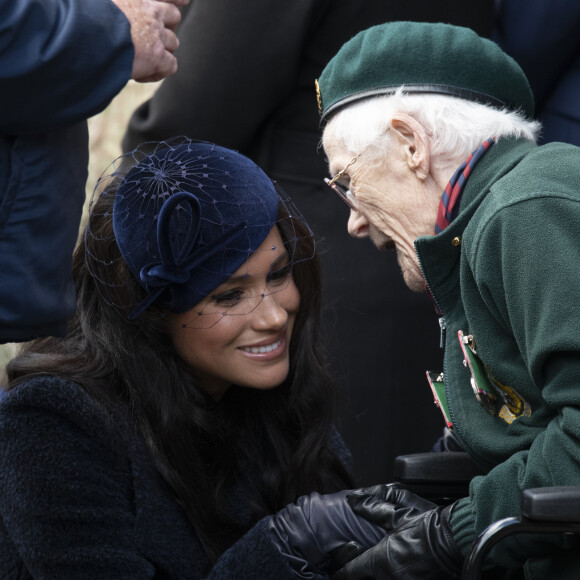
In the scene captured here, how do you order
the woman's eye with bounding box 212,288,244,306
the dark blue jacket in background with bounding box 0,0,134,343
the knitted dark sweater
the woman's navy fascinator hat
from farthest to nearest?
the woman's eye with bounding box 212,288,244,306
the woman's navy fascinator hat
the knitted dark sweater
the dark blue jacket in background with bounding box 0,0,134,343

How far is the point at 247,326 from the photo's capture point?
2.46 m

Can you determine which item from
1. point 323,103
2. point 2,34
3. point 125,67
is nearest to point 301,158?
point 323,103

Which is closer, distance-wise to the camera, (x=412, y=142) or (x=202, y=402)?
(x=412, y=142)

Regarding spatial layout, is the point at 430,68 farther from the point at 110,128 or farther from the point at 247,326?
the point at 110,128

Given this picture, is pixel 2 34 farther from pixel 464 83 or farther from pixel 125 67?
pixel 464 83

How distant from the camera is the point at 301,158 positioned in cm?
303

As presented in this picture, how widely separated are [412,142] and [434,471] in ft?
2.47

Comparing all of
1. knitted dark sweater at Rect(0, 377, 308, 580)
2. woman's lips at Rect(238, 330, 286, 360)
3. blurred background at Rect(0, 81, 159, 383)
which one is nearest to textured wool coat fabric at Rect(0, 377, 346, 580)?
knitted dark sweater at Rect(0, 377, 308, 580)

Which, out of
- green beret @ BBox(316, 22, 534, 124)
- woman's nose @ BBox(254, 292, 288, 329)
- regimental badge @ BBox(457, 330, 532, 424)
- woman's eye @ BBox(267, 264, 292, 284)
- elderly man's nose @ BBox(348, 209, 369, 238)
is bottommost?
woman's nose @ BBox(254, 292, 288, 329)

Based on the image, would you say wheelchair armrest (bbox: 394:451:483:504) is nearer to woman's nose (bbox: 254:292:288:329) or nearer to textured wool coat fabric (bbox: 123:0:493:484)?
woman's nose (bbox: 254:292:288:329)

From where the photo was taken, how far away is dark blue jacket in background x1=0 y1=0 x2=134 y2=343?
1.79 m

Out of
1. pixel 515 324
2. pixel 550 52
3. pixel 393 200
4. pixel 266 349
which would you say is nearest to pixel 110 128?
pixel 550 52

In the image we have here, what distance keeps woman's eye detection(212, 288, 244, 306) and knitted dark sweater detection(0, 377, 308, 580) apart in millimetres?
371

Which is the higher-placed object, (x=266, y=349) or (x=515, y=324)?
(x=515, y=324)
